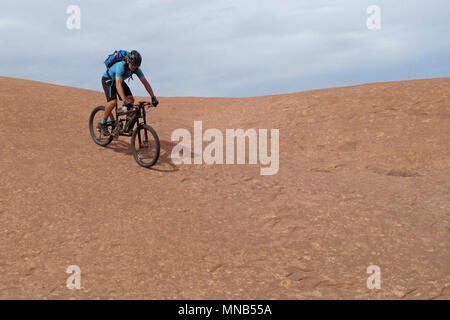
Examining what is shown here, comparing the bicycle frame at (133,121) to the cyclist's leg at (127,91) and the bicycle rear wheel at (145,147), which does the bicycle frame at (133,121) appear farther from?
the cyclist's leg at (127,91)

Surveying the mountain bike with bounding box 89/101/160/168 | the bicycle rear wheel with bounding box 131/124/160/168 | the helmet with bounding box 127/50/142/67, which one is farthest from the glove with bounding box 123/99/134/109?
the helmet with bounding box 127/50/142/67

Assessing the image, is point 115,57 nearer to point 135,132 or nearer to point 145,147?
point 135,132

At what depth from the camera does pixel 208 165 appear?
874 cm

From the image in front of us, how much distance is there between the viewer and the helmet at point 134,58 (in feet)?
27.2

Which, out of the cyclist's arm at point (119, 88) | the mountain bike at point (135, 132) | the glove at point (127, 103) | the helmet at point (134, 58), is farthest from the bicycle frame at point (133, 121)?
the helmet at point (134, 58)

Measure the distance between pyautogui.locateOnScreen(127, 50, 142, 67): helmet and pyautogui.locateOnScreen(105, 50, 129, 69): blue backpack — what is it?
27 centimetres

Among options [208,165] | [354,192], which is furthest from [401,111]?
[208,165]

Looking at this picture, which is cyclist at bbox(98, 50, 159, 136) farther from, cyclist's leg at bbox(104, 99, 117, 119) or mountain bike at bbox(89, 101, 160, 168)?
mountain bike at bbox(89, 101, 160, 168)

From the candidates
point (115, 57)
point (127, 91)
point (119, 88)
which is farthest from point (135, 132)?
point (115, 57)

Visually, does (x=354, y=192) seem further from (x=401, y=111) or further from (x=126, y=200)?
(x=401, y=111)

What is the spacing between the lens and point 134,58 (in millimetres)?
8289

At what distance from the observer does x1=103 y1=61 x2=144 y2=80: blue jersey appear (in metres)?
8.40

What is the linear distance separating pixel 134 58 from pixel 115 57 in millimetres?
634

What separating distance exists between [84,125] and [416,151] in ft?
28.0
